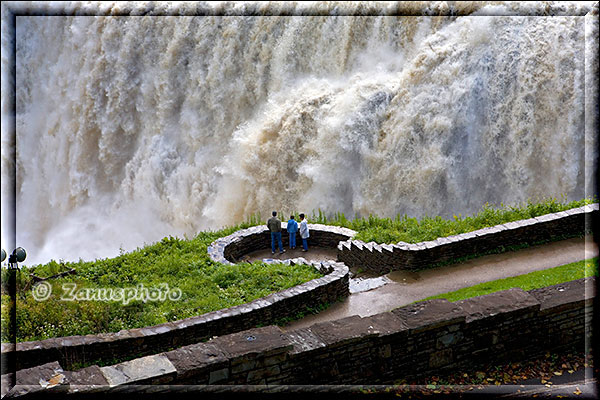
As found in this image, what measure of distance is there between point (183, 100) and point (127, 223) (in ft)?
12.6

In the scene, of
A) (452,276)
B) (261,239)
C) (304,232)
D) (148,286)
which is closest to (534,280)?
(452,276)

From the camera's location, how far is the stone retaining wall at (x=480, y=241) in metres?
9.17

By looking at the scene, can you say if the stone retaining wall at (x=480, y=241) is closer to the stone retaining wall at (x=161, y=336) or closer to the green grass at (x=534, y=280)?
the green grass at (x=534, y=280)

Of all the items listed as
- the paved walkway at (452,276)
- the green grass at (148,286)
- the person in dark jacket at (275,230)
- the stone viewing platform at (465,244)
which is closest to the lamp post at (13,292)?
the green grass at (148,286)

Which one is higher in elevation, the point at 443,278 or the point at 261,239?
the point at 261,239

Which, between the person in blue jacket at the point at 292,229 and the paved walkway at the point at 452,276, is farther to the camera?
the person in blue jacket at the point at 292,229

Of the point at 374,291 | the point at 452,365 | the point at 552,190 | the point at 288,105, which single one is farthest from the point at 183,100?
the point at 452,365

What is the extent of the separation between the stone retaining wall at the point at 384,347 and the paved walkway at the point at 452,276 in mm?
2537

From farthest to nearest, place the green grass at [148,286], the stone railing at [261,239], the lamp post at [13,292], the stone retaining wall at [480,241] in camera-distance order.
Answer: the stone railing at [261,239], the stone retaining wall at [480,241], the green grass at [148,286], the lamp post at [13,292]

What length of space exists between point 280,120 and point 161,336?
983 cm

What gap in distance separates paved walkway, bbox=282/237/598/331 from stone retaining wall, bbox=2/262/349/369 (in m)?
0.32

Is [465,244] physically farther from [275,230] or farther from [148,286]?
[148,286]

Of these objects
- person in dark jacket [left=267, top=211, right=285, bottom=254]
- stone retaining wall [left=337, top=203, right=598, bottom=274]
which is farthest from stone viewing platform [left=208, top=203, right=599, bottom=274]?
person in dark jacket [left=267, top=211, right=285, bottom=254]

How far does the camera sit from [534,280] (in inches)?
318
